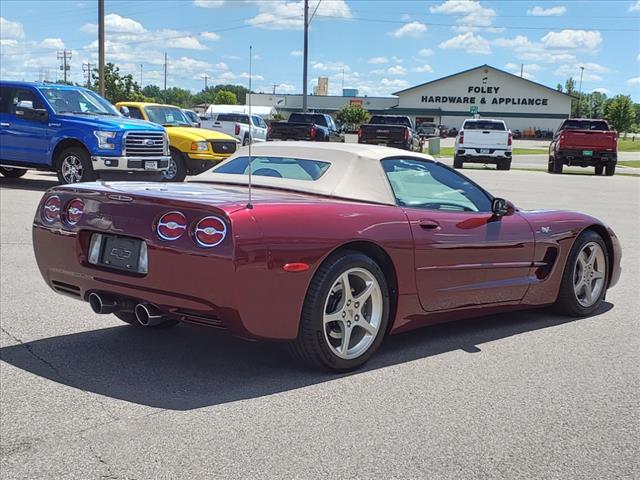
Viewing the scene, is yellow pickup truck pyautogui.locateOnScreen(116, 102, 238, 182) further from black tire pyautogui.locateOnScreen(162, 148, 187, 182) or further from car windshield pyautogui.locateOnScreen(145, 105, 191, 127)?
car windshield pyautogui.locateOnScreen(145, 105, 191, 127)

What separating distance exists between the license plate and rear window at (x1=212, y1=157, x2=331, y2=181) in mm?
1311

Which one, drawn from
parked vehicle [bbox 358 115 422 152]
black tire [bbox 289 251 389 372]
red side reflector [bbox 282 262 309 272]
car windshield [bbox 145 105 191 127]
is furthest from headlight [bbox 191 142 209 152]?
red side reflector [bbox 282 262 309 272]

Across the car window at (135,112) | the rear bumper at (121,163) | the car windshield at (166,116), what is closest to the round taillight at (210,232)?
the rear bumper at (121,163)

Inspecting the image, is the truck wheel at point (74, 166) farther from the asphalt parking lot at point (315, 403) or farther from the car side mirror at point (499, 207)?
the car side mirror at point (499, 207)

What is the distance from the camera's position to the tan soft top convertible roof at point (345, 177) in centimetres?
483

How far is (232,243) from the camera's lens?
385cm

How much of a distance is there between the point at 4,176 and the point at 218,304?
14.8 m

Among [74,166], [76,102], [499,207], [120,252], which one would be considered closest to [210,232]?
[120,252]

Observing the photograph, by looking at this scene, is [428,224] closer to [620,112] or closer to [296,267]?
[296,267]

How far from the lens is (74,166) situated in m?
13.9

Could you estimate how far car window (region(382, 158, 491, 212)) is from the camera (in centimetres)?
504

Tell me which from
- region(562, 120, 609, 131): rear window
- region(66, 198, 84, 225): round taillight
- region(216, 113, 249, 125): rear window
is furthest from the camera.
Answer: region(216, 113, 249, 125): rear window

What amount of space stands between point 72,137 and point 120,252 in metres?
10.4

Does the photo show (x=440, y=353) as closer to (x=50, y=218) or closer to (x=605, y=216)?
(x=50, y=218)
